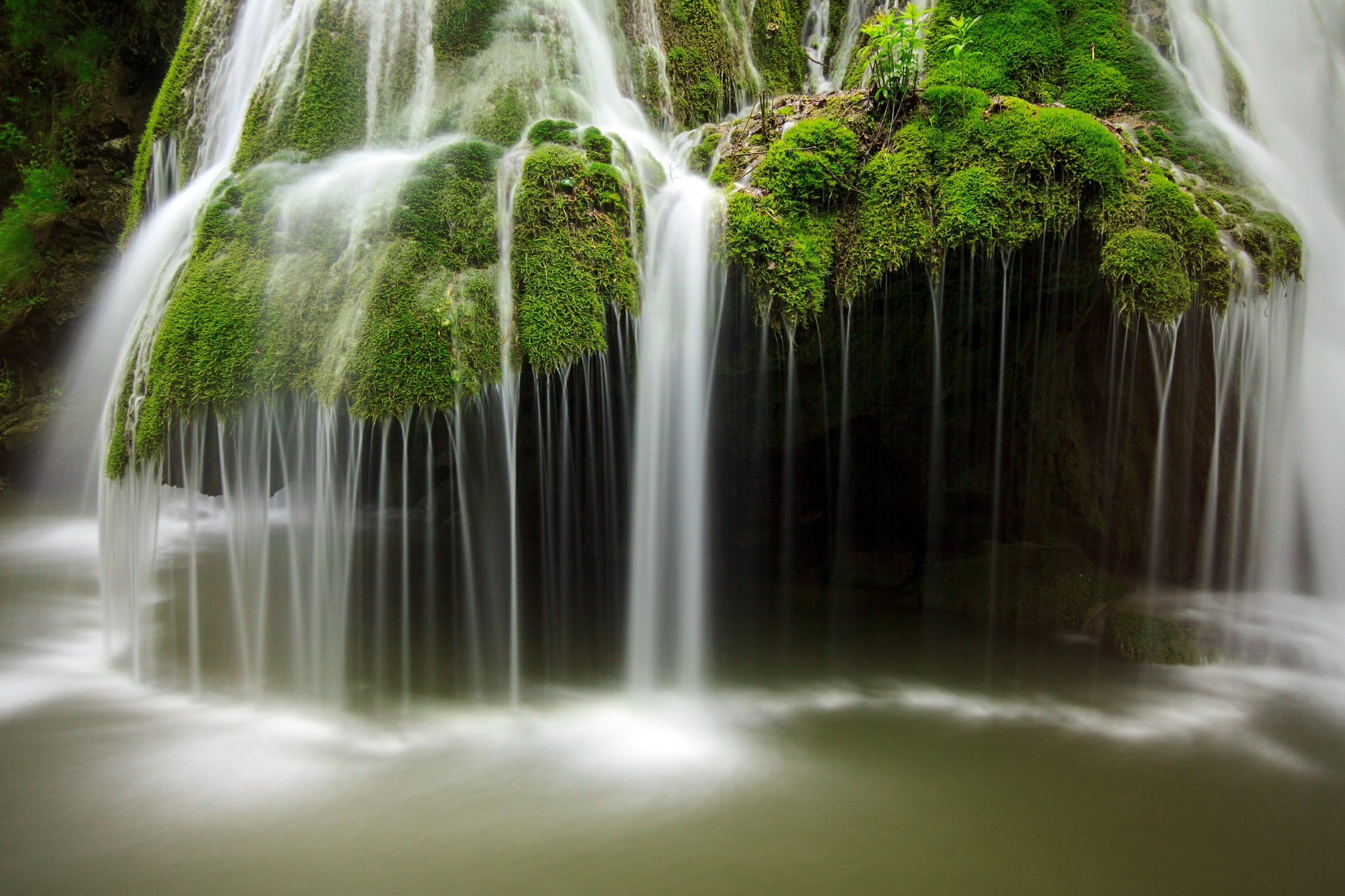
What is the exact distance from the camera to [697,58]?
739cm

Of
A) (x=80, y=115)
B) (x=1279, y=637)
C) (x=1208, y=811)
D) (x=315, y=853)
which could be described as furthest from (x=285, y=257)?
(x=80, y=115)

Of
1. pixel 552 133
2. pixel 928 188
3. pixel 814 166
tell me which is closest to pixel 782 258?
pixel 814 166

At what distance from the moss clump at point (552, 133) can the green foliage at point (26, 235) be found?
883cm

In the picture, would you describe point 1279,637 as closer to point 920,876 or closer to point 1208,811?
point 1208,811

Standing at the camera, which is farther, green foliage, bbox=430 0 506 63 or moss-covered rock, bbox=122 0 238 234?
moss-covered rock, bbox=122 0 238 234

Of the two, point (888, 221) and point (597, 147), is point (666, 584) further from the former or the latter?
point (597, 147)

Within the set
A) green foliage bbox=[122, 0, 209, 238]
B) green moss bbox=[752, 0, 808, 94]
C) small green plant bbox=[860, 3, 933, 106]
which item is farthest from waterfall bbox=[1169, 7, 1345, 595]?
green foliage bbox=[122, 0, 209, 238]

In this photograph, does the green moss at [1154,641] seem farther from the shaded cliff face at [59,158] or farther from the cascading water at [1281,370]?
the shaded cliff face at [59,158]

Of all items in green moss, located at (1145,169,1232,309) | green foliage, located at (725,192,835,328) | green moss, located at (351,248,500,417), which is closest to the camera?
green moss, located at (351,248,500,417)

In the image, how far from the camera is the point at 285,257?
4867 mm

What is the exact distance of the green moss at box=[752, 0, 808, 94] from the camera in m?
7.91

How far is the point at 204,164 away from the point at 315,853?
606 cm

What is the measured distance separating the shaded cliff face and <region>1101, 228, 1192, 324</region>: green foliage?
1212cm

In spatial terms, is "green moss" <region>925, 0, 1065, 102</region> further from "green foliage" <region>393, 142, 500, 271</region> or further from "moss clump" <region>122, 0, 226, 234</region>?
"moss clump" <region>122, 0, 226, 234</region>
